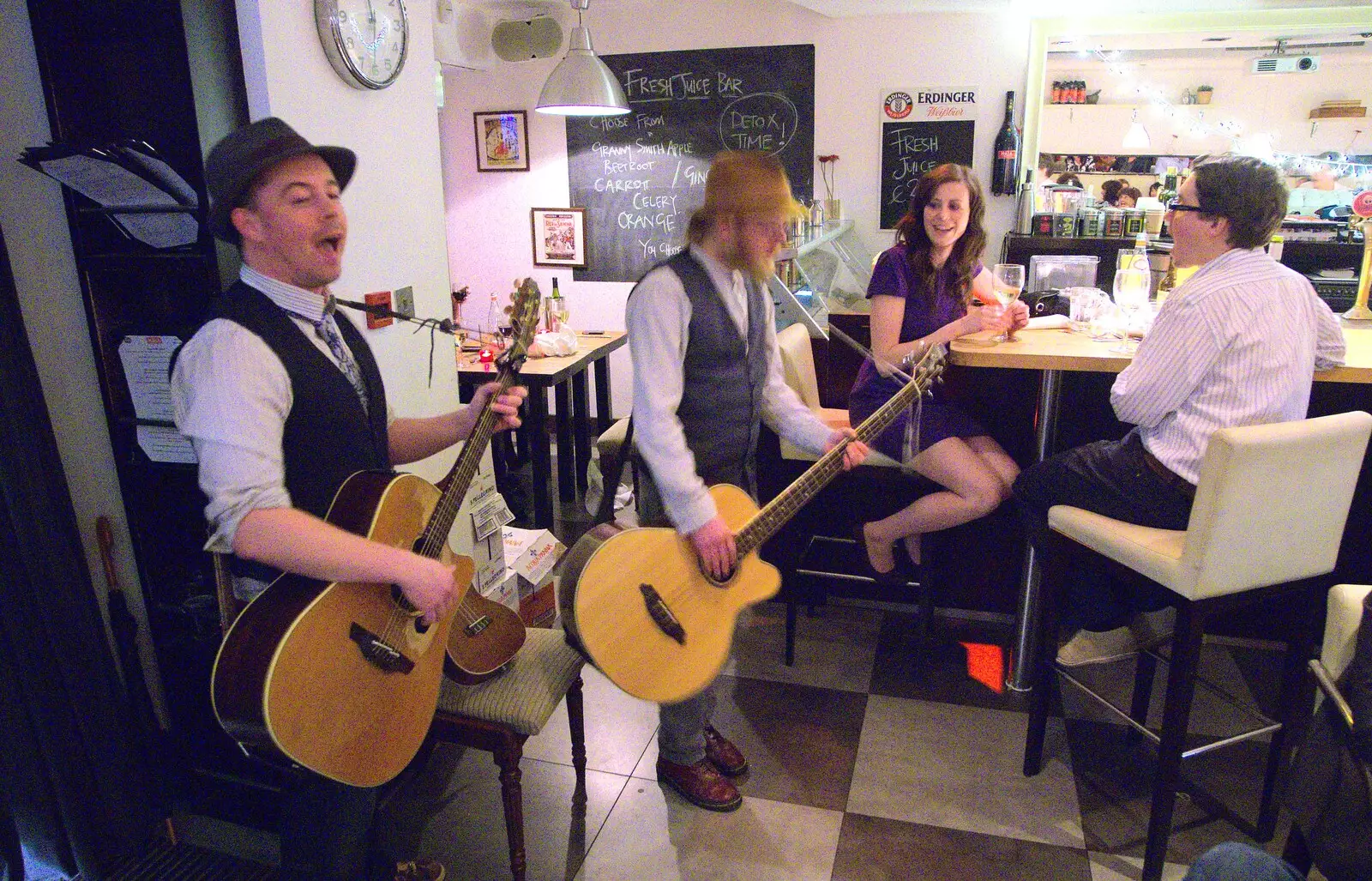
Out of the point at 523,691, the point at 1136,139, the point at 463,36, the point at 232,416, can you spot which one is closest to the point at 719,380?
the point at 523,691

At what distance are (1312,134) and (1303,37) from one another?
4.87 ft

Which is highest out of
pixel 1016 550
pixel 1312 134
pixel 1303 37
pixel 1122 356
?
pixel 1303 37

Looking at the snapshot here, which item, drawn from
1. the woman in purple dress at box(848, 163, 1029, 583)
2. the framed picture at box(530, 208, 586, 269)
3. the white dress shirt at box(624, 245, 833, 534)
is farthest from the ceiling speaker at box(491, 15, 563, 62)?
the white dress shirt at box(624, 245, 833, 534)

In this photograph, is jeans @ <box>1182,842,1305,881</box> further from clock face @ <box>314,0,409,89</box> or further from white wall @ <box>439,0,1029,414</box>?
white wall @ <box>439,0,1029,414</box>

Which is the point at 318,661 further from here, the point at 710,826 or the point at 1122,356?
the point at 1122,356

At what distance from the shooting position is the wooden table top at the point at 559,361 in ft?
12.2

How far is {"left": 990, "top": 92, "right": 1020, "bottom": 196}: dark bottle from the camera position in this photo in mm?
4973

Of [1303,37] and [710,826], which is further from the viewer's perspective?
[1303,37]

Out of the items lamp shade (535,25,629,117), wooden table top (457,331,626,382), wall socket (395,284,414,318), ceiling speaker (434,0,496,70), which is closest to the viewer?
wall socket (395,284,414,318)

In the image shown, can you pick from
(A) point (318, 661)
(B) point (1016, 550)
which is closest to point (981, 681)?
(B) point (1016, 550)

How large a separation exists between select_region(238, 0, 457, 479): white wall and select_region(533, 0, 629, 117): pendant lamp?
1360 mm

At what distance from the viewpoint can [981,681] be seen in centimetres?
285

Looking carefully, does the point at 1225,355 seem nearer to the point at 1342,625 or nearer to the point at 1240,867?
the point at 1342,625

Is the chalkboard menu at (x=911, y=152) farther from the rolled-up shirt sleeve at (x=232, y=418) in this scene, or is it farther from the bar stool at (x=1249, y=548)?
the rolled-up shirt sleeve at (x=232, y=418)
